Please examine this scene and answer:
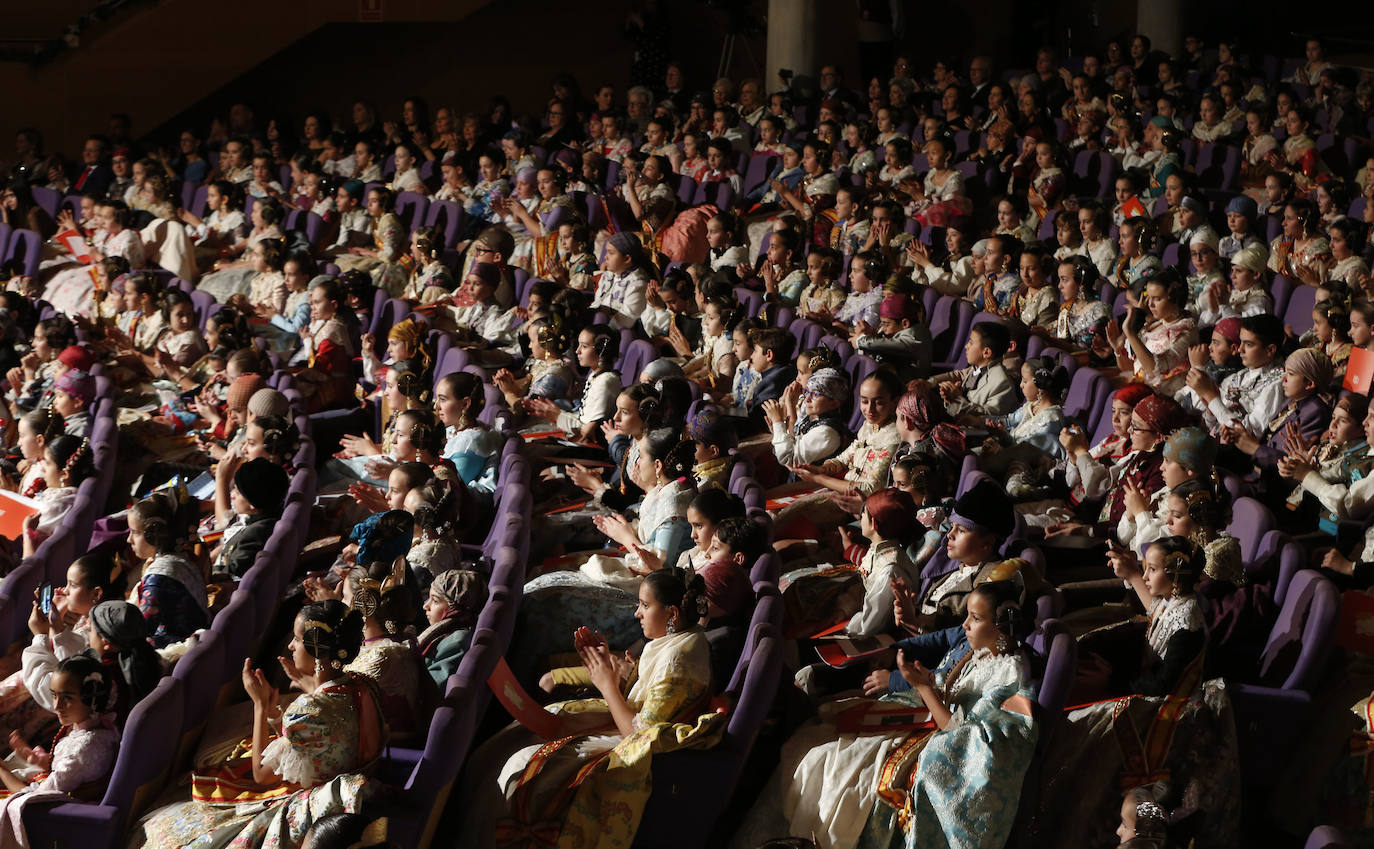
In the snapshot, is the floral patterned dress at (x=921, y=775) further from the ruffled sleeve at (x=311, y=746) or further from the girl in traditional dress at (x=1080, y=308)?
the girl in traditional dress at (x=1080, y=308)

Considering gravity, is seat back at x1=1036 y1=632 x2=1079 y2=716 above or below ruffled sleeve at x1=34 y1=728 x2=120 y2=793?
above

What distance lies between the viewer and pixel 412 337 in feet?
20.6

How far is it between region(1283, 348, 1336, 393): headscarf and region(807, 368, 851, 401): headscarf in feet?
4.85

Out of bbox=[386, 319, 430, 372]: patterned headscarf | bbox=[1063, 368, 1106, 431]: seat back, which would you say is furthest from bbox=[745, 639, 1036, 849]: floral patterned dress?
bbox=[386, 319, 430, 372]: patterned headscarf

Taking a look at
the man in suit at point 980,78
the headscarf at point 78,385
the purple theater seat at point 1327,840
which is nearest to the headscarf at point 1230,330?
the purple theater seat at point 1327,840

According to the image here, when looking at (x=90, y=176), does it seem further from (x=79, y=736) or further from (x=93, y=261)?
(x=79, y=736)

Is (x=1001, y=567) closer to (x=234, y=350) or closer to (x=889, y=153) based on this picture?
(x=234, y=350)

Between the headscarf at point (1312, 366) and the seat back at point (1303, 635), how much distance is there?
→ 1613 millimetres

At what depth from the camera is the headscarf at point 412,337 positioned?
6.24 meters

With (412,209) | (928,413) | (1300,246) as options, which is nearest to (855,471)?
(928,413)

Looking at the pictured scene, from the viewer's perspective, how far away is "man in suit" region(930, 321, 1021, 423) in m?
5.48

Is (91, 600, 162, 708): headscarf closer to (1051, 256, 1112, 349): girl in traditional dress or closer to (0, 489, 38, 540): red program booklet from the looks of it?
(0, 489, 38, 540): red program booklet

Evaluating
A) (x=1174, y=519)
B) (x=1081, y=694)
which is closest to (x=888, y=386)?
(x=1174, y=519)

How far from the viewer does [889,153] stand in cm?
870
